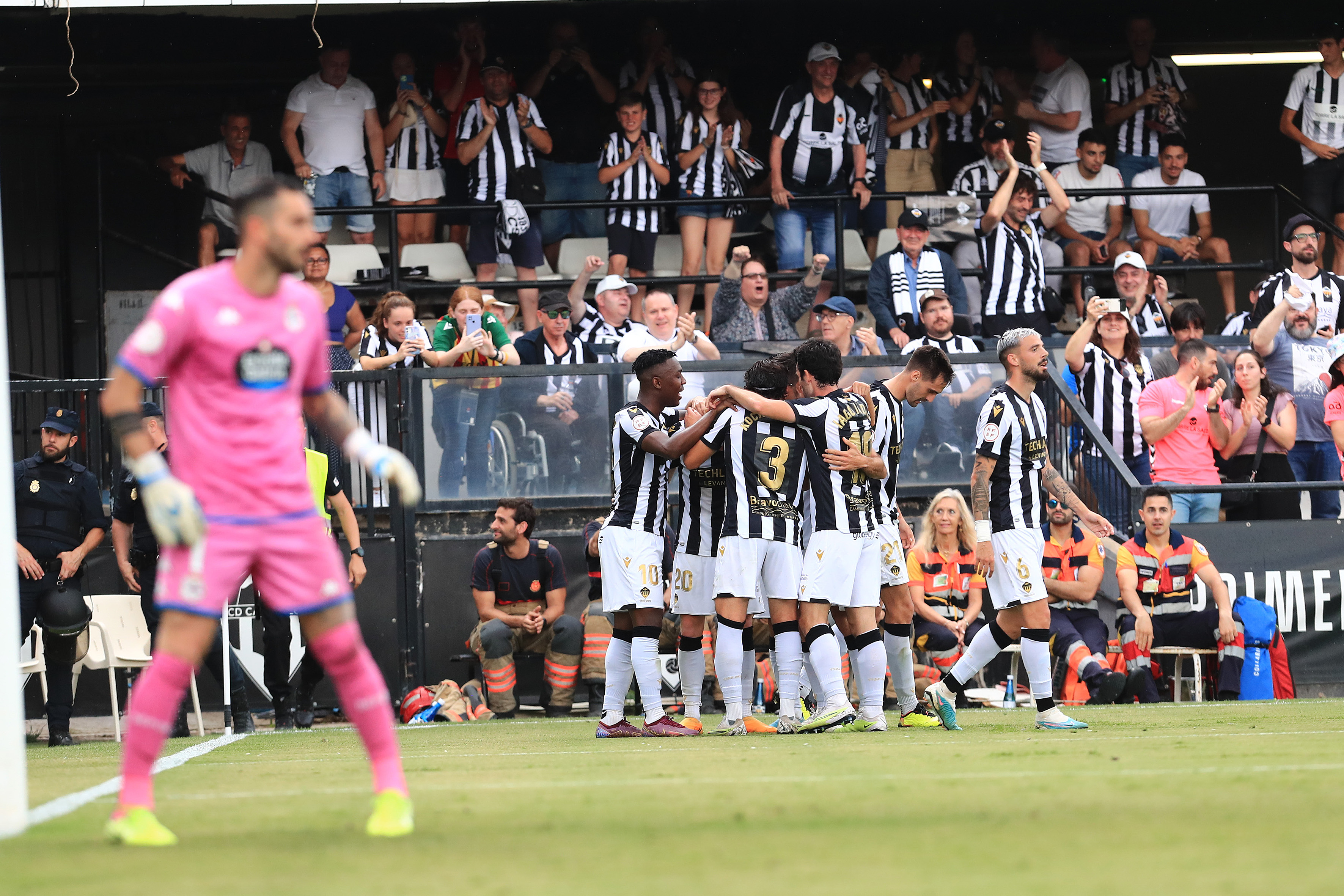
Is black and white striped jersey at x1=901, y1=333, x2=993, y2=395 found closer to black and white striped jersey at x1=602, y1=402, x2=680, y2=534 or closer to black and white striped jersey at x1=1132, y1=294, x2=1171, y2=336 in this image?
black and white striped jersey at x1=1132, y1=294, x2=1171, y2=336

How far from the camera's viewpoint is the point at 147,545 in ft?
37.5

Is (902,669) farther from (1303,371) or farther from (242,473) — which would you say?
(1303,371)

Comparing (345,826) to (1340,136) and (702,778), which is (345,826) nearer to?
(702,778)

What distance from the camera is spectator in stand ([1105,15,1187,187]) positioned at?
17844 millimetres

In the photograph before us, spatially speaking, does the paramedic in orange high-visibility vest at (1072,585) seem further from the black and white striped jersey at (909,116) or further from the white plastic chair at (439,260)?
the white plastic chair at (439,260)

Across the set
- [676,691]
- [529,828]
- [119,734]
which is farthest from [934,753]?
[119,734]

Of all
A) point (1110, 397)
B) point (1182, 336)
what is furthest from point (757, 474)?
point (1182, 336)

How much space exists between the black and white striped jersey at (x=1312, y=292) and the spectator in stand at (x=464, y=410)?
7.53 meters

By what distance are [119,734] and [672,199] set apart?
776 centimetres

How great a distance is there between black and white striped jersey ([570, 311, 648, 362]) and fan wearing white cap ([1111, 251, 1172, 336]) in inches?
187

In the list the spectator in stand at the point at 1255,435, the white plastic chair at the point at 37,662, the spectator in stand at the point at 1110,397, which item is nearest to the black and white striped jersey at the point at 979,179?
the spectator in stand at the point at 1110,397

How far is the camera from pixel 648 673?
9.62 meters

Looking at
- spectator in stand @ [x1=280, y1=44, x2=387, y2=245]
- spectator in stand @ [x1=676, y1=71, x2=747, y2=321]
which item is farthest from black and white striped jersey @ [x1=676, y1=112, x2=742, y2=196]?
spectator in stand @ [x1=280, y1=44, x2=387, y2=245]

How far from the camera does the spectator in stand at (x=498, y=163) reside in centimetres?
1630
